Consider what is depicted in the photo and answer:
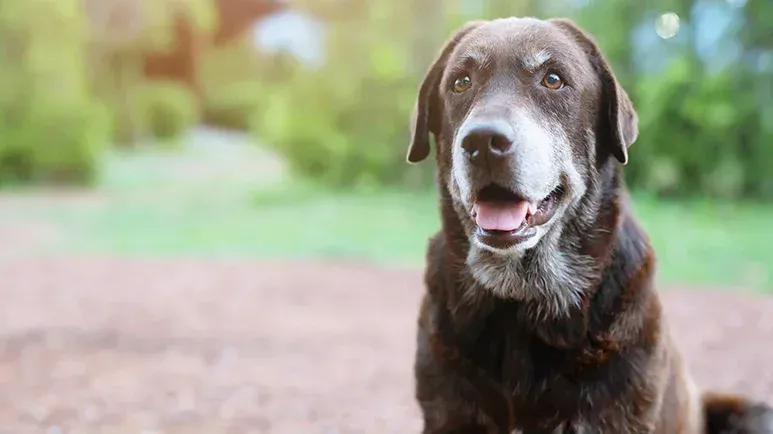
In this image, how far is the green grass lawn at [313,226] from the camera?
781 centimetres

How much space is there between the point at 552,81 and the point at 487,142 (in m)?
0.40

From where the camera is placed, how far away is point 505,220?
2.18m

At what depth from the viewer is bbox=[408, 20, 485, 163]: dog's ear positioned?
2588mm

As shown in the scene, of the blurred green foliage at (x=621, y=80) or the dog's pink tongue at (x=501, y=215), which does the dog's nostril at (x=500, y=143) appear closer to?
the dog's pink tongue at (x=501, y=215)

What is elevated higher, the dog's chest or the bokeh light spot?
the bokeh light spot

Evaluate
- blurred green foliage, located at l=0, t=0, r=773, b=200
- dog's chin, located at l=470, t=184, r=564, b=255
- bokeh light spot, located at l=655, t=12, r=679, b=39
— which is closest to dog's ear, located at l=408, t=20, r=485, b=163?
dog's chin, located at l=470, t=184, r=564, b=255

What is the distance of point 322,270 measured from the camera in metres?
7.92

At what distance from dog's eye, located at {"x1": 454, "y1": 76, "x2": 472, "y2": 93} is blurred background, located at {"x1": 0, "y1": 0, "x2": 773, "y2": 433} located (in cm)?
180

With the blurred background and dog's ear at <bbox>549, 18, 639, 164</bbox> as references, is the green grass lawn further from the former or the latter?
dog's ear at <bbox>549, 18, 639, 164</bbox>

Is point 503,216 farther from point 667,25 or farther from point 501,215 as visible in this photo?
point 667,25

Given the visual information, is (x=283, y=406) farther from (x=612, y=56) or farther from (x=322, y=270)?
(x=612, y=56)

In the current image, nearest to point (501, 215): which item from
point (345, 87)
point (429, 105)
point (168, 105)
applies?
point (429, 105)

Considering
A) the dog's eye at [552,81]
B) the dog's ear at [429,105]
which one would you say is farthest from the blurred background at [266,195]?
the dog's eye at [552,81]

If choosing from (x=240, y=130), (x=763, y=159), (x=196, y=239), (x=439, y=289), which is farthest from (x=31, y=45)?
(x=439, y=289)
